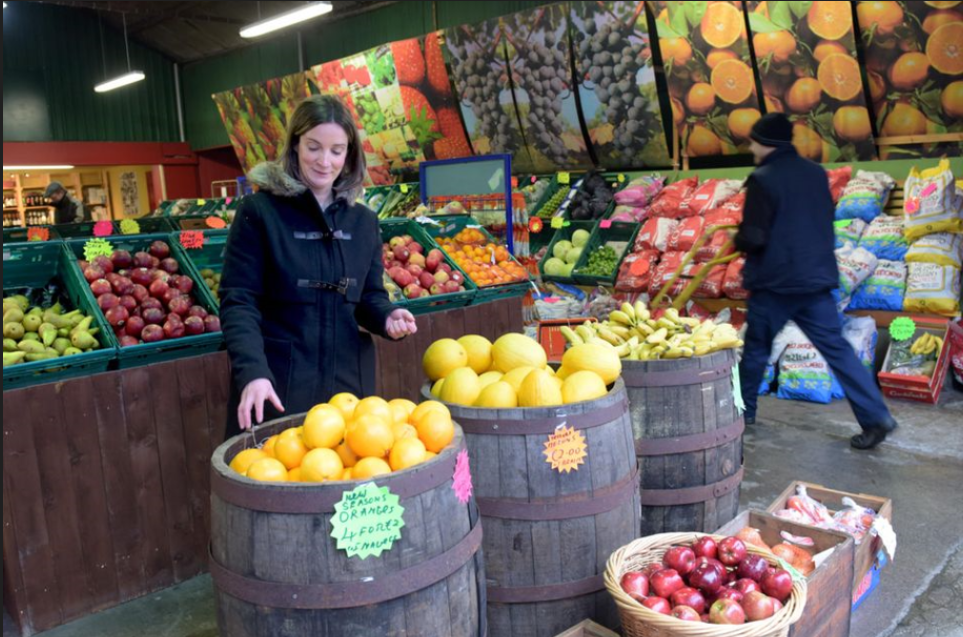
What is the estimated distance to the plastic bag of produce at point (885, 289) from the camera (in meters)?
5.36

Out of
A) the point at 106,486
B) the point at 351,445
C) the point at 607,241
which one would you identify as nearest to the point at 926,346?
the point at 607,241

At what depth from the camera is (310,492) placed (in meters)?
1.42

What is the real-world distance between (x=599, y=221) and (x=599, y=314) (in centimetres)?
138

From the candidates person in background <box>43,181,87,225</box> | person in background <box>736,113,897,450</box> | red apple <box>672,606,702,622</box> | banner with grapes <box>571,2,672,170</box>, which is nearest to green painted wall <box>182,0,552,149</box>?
banner with grapes <box>571,2,672,170</box>

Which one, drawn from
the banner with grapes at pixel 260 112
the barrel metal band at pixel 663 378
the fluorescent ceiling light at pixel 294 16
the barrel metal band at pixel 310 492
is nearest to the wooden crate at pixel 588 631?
the barrel metal band at pixel 310 492

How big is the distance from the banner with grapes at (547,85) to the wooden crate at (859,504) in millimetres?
5767

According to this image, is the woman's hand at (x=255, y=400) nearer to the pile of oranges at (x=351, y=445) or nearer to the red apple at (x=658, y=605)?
the pile of oranges at (x=351, y=445)

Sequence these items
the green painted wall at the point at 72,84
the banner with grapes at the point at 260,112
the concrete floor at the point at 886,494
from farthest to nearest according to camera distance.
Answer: the green painted wall at the point at 72,84, the banner with grapes at the point at 260,112, the concrete floor at the point at 886,494

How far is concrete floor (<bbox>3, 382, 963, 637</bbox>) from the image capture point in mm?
2646

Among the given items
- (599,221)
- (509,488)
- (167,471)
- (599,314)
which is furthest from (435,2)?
(509,488)

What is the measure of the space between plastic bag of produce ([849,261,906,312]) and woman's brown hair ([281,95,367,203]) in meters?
4.40

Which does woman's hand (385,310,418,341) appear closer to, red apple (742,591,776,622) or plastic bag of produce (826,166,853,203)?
red apple (742,591,776,622)

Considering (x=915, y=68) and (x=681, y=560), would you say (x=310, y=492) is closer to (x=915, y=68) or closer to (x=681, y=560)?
(x=681, y=560)

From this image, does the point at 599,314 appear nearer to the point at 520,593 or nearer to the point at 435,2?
the point at 520,593
